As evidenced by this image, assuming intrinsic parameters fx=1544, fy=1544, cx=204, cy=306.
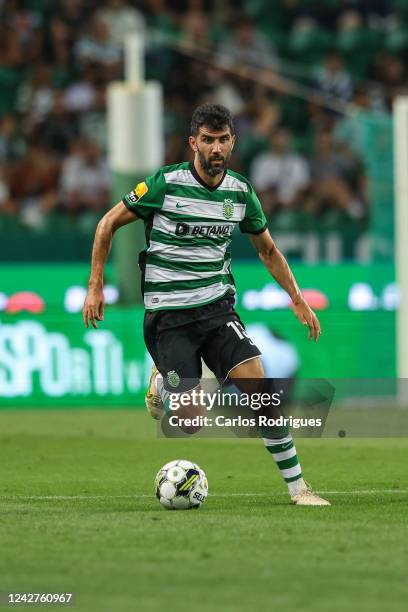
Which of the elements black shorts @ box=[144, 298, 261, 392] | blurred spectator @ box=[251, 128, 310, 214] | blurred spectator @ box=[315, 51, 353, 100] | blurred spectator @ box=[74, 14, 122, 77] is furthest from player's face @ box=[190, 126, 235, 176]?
blurred spectator @ box=[74, 14, 122, 77]

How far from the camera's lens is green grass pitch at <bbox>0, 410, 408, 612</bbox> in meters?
5.94

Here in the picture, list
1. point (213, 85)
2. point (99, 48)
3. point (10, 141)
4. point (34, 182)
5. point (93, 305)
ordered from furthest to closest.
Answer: point (99, 48) → point (213, 85) → point (10, 141) → point (34, 182) → point (93, 305)

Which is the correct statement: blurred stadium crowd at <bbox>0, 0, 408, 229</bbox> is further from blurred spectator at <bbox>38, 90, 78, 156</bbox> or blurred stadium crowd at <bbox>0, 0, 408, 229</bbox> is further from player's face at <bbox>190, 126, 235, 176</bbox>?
player's face at <bbox>190, 126, 235, 176</bbox>

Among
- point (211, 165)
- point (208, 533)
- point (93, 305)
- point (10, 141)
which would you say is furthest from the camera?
point (10, 141)

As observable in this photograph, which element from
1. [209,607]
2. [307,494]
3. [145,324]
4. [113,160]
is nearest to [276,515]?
[307,494]

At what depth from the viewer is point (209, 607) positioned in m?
5.61

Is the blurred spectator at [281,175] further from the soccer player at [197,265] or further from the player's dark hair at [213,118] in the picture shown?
the player's dark hair at [213,118]

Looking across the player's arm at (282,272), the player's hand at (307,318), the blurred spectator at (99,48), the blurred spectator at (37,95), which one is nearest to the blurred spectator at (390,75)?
the blurred spectator at (99,48)

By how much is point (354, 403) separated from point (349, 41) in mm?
8647

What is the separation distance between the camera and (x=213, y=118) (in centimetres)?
849

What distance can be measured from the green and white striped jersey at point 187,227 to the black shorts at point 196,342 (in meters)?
0.07

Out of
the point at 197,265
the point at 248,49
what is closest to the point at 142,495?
the point at 197,265

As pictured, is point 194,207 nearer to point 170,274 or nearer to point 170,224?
point 170,224

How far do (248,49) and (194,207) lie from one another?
551 inches
